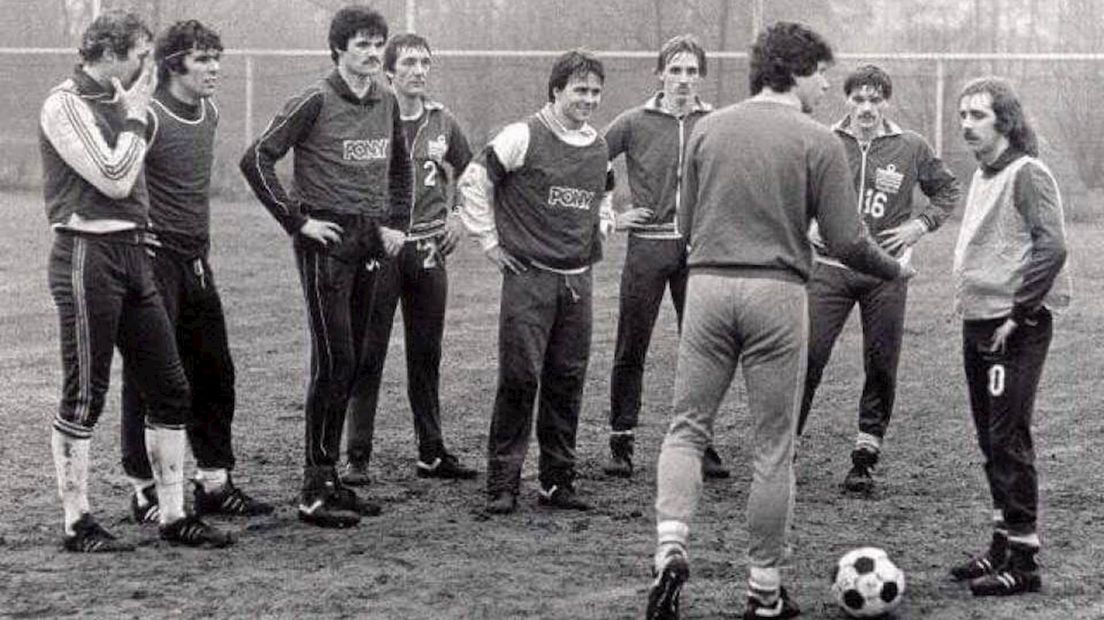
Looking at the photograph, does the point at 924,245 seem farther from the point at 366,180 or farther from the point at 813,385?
the point at 366,180

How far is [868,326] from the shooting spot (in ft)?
26.4

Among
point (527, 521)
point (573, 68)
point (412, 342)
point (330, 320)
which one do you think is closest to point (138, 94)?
point (330, 320)

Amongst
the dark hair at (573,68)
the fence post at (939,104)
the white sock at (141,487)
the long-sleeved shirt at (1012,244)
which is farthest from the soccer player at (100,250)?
the fence post at (939,104)

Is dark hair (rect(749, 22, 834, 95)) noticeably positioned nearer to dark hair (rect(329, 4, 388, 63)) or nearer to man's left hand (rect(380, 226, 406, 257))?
dark hair (rect(329, 4, 388, 63))

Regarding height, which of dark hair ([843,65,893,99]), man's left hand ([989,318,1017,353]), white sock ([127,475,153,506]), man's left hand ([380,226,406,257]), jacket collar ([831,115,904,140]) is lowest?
white sock ([127,475,153,506])

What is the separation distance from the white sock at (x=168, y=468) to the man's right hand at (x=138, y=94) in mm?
1343

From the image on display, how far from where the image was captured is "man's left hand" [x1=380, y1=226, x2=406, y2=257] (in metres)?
7.32

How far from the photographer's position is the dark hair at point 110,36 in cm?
641

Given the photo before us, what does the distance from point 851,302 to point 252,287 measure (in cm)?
919

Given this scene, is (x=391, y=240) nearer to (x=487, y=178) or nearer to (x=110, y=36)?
(x=487, y=178)

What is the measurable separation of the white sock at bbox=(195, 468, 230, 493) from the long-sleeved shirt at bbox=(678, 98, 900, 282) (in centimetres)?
284

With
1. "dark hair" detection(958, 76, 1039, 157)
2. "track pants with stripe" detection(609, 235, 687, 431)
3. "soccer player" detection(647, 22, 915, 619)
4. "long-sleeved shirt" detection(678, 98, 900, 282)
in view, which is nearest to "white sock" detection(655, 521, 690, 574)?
"soccer player" detection(647, 22, 915, 619)

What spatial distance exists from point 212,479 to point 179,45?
2.00 metres

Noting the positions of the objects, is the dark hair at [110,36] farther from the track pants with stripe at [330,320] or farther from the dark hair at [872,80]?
the dark hair at [872,80]
